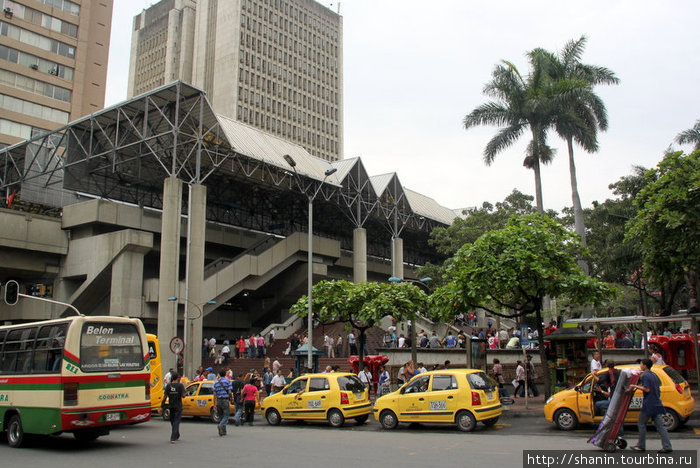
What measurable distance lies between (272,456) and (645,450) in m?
6.62

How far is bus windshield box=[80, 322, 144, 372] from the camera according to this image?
12398 millimetres

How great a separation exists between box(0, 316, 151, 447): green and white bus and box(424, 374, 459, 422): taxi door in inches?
271

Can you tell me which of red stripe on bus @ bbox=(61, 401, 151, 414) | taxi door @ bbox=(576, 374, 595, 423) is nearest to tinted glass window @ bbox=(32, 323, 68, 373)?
red stripe on bus @ bbox=(61, 401, 151, 414)

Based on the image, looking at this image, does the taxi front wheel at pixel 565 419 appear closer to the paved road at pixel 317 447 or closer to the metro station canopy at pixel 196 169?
the paved road at pixel 317 447

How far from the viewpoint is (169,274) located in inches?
1316

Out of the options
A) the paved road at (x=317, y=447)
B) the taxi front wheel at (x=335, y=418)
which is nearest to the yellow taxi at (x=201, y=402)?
the paved road at (x=317, y=447)

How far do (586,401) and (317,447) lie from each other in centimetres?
623

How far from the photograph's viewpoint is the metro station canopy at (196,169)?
35.6 metres

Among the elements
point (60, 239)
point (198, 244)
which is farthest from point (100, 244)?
point (198, 244)

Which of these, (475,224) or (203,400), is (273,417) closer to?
(203,400)

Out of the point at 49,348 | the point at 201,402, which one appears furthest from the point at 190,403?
the point at 49,348

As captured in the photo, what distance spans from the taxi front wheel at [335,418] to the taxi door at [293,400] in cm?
97

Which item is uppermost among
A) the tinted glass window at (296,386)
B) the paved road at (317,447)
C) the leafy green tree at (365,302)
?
the leafy green tree at (365,302)

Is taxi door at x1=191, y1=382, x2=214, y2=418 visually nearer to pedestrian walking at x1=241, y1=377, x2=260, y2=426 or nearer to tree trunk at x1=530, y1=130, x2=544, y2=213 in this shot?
pedestrian walking at x1=241, y1=377, x2=260, y2=426
